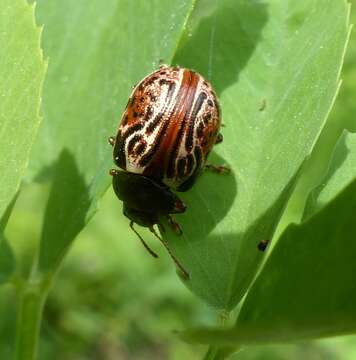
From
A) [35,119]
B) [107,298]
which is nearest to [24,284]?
[35,119]

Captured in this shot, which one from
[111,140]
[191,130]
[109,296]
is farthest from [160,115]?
[109,296]

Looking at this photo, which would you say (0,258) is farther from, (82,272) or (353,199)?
(82,272)

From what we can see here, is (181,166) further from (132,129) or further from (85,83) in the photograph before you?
(85,83)

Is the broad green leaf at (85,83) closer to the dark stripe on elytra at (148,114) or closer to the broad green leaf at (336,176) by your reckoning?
the dark stripe on elytra at (148,114)

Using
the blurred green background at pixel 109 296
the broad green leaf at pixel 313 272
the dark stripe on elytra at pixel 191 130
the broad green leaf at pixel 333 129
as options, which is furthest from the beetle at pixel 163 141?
the blurred green background at pixel 109 296

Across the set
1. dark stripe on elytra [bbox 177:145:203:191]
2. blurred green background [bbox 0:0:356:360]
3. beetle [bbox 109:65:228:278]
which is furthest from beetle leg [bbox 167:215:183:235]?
blurred green background [bbox 0:0:356:360]

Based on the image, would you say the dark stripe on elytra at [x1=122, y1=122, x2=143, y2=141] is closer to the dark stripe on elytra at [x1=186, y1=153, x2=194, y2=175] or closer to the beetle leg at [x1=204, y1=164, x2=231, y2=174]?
the dark stripe on elytra at [x1=186, y1=153, x2=194, y2=175]
